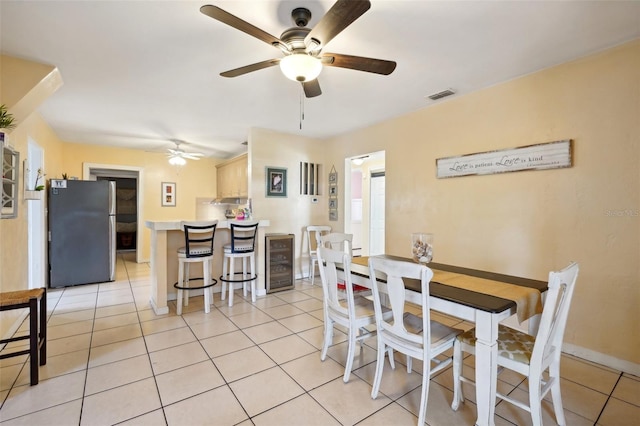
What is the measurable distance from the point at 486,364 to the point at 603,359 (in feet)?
5.30

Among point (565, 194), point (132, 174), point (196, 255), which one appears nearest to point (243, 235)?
point (196, 255)

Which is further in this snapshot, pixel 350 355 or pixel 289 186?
pixel 289 186

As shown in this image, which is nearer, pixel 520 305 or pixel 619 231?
pixel 520 305

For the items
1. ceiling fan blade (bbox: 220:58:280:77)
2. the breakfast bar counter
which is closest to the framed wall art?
the breakfast bar counter

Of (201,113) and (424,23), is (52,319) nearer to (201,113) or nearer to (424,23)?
(201,113)

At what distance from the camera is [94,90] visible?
3.06 metres

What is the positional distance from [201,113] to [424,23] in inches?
115

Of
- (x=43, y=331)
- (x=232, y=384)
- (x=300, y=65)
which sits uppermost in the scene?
(x=300, y=65)

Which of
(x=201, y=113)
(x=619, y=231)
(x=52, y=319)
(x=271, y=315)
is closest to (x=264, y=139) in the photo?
(x=201, y=113)

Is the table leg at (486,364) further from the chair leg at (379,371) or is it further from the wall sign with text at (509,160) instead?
the wall sign with text at (509,160)

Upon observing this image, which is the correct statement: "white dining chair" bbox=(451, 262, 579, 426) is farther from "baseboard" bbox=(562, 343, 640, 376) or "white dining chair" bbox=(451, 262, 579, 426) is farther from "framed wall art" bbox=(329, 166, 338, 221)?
"framed wall art" bbox=(329, 166, 338, 221)

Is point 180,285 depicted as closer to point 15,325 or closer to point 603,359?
point 15,325

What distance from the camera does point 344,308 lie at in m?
2.21

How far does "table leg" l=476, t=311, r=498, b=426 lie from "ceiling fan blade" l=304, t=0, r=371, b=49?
1.65 meters
